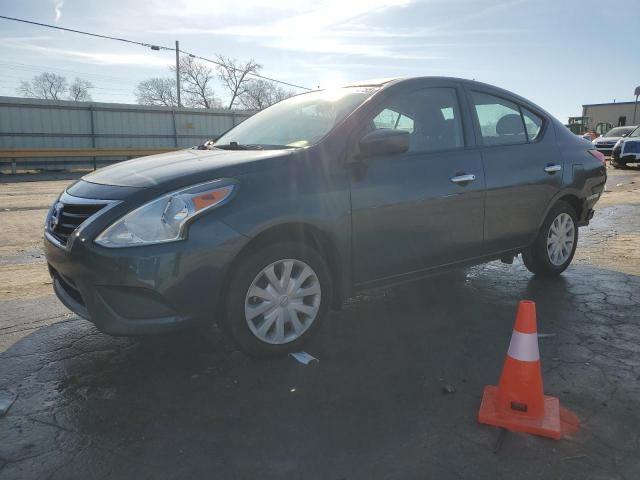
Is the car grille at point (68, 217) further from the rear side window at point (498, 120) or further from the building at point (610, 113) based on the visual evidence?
the building at point (610, 113)

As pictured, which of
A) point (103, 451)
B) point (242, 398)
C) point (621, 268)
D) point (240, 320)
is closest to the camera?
point (103, 451)

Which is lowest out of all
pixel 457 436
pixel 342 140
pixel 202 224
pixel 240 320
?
pixel 457 436

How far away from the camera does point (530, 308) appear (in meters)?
2.58

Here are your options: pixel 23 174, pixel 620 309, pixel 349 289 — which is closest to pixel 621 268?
pixel 620 309

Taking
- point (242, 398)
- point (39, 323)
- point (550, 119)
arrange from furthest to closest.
Result: 1. point (550, 119)
2. point (39, 323)
3. point (242, 398)

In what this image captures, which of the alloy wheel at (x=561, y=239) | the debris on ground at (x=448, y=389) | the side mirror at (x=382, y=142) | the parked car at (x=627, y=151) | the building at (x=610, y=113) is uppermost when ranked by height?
the building at (x=610, y=113)

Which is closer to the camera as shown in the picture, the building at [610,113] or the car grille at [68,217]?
the car grille at [68,217]

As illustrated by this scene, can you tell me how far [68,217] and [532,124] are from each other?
3.88 metres

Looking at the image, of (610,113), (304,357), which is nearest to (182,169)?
(304,357)

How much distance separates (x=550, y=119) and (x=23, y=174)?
67.4 ft

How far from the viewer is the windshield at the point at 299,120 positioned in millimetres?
3537

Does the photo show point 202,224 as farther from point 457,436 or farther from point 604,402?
point 604,402

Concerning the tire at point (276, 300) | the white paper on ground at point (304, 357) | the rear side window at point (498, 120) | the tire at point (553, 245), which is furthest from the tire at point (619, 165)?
the white paper on ground at point (304, 357)

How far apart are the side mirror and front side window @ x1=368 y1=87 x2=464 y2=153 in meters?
0.29
